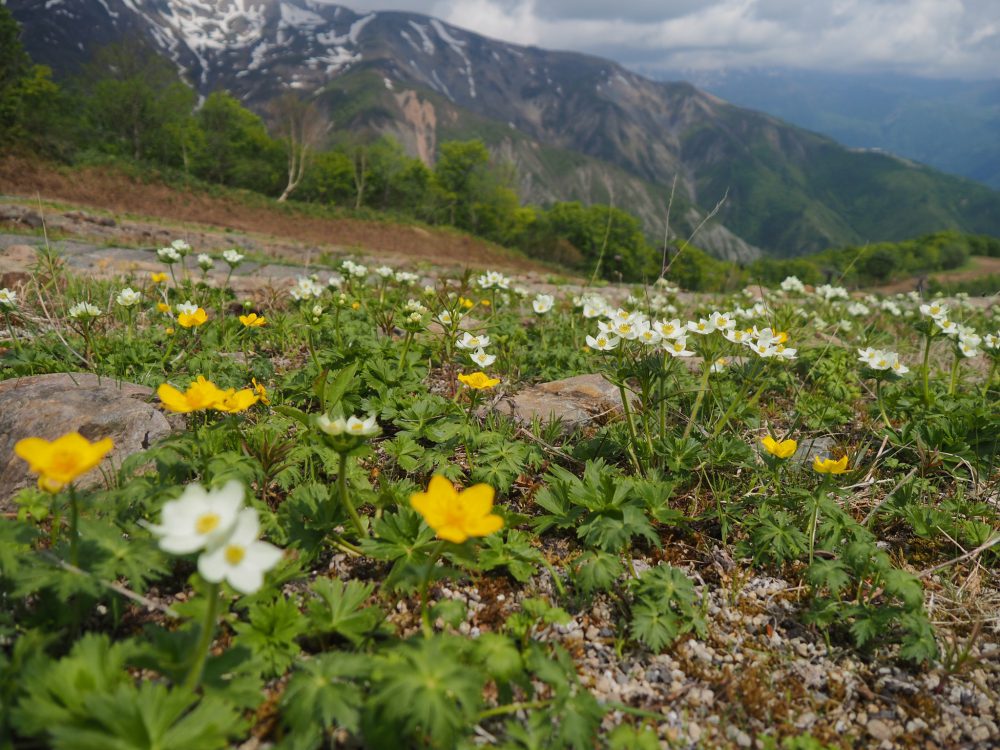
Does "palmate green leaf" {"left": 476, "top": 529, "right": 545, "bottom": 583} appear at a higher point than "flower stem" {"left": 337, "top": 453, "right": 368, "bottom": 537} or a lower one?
lower

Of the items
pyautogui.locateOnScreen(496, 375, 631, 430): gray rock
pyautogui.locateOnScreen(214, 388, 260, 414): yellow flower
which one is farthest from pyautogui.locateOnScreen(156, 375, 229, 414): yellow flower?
pyautogui.locateOnScreen(496, 375, 631, 430): gray rock

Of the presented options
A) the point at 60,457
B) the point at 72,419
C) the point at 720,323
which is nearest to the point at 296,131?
the point at 72,419

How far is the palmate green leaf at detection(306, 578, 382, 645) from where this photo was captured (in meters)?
1.75

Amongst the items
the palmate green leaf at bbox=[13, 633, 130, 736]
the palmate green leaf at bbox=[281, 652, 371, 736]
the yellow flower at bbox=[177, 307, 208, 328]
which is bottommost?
the palmate green leaf at bbox=[281, 652, 371, 736]

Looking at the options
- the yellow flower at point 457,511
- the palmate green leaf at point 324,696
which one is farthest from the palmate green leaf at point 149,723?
the yellow flower at point 457,511

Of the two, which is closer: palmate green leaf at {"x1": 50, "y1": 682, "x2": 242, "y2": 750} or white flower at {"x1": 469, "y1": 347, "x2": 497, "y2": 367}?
palmate green leaf at {"x1": 50, "y1": 682, "x2": 242, "y2": 750}

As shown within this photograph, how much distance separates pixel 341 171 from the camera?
53750mm

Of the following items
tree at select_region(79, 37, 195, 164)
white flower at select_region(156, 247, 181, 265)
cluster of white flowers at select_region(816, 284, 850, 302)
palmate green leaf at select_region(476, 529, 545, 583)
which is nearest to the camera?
palmate green leaf at select_region(476, 529, 545, 583)

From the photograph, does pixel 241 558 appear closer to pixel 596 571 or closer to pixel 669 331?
pixel 596 571

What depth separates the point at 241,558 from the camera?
49.2 inches

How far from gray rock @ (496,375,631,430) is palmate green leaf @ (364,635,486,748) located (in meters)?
1.88

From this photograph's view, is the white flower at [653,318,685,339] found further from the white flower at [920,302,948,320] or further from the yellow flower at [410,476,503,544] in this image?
the white flower at [920,302,948,320]

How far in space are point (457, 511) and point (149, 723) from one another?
0.87 metres

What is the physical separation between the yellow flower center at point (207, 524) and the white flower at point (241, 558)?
0.06 meters
